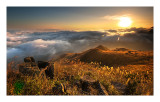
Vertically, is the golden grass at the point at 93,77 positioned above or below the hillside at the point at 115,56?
below

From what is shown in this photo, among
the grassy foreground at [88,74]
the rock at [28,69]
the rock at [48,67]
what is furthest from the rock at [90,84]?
the rock at [28,69]

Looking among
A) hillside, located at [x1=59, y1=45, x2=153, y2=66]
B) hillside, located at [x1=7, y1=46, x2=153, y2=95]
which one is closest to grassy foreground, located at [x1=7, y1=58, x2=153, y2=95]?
hillside, located at [x1=7, y1=46, x2=153, y2=95]

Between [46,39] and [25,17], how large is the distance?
4.06ft

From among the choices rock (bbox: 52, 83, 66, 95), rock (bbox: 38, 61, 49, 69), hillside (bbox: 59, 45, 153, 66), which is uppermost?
hillside (bbox: 59, 45, 153, 66)

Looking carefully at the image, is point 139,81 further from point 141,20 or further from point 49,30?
point 49,30

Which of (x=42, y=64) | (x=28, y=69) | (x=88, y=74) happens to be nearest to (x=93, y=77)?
(x=88, y=74)

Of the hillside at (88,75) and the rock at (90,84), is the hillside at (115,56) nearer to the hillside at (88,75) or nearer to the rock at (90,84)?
the hillside at (88,75)

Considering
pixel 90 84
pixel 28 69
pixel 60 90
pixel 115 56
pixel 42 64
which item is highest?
pixel 115 56

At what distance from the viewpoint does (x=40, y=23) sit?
6.11 metres

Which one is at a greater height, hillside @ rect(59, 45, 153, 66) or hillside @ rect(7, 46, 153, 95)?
hillside @ rect(59, 45, 153, 66)

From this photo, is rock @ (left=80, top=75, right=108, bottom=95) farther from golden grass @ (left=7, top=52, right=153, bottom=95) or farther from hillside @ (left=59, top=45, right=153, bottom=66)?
hillside @ (left=59, top=45, right=153, bottom=66)

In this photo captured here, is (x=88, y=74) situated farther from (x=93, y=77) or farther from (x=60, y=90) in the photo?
(x=60, y=90)

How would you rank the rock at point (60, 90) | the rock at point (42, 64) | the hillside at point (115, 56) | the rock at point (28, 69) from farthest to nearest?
the rock at point (42, 64) < the hillside at point (115, 56) < the rock at point (28, 69) < the rock at point (60, 90)
